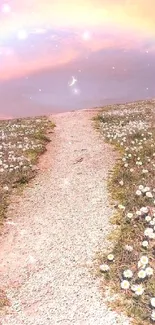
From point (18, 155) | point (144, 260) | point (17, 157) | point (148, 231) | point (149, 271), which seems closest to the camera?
point (149, 271)

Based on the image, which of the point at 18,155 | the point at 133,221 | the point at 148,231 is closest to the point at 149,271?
the point at 148,231

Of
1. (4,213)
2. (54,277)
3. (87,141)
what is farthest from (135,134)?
(54,277)

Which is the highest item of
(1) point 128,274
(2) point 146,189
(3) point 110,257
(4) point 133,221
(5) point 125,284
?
(2) point 146,189

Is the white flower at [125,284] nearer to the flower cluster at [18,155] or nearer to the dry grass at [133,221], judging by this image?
the dry grass at [133,221]

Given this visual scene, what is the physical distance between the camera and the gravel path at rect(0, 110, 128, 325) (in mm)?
10875

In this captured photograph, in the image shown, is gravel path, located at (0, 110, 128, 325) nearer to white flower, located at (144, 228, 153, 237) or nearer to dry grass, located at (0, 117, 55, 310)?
dry grass, located at (0, 117, 55, 310)

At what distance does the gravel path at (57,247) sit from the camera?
1088 centimetres

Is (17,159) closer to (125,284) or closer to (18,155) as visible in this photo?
(18,155)

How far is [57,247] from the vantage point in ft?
45.9

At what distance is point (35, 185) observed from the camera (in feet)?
67.3

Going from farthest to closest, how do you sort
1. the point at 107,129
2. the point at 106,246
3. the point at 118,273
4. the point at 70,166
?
the point at 107,129 < the point at 70,166 < the point at 106,246 < the point at 118,273

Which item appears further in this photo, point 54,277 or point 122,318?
point 54,277

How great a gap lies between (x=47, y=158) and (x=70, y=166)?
2.74m

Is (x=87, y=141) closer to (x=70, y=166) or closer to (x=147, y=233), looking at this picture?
(x=70, y=166)
